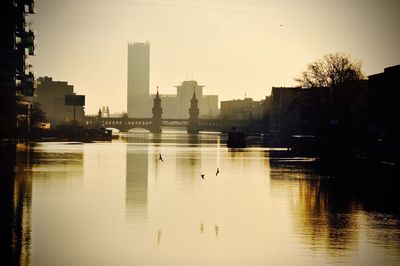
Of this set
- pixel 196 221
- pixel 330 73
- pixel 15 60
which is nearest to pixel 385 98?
pixel 330 73

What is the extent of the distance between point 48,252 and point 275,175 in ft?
128

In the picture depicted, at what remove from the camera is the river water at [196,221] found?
76.0ft

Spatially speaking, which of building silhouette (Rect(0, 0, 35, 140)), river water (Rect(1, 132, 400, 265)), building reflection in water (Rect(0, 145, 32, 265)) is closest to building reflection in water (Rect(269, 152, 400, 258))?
river water (Rect(1, 132, 400, 265))

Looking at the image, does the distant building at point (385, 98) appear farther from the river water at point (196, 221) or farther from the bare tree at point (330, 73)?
the river water at point (196, 221)

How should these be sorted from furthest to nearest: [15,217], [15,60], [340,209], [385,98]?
[15,60]
[385,98]
[340,209]
[15,217]

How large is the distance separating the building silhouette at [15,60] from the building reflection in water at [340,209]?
343ft

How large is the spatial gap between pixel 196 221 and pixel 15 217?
705cm

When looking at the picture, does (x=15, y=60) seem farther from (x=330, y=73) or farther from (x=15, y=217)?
(x=15, y=217)

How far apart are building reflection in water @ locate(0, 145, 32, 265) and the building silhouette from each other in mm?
103981

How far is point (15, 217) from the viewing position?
30734 millimetres

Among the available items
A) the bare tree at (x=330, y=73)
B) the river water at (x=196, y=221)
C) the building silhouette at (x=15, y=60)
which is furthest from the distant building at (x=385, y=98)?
the building silhouette at (x=15, y=60)

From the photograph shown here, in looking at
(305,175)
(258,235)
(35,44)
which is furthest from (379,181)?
(35,44)

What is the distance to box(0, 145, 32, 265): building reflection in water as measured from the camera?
2263cm

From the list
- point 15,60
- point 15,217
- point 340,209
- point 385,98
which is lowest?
point 340,209
